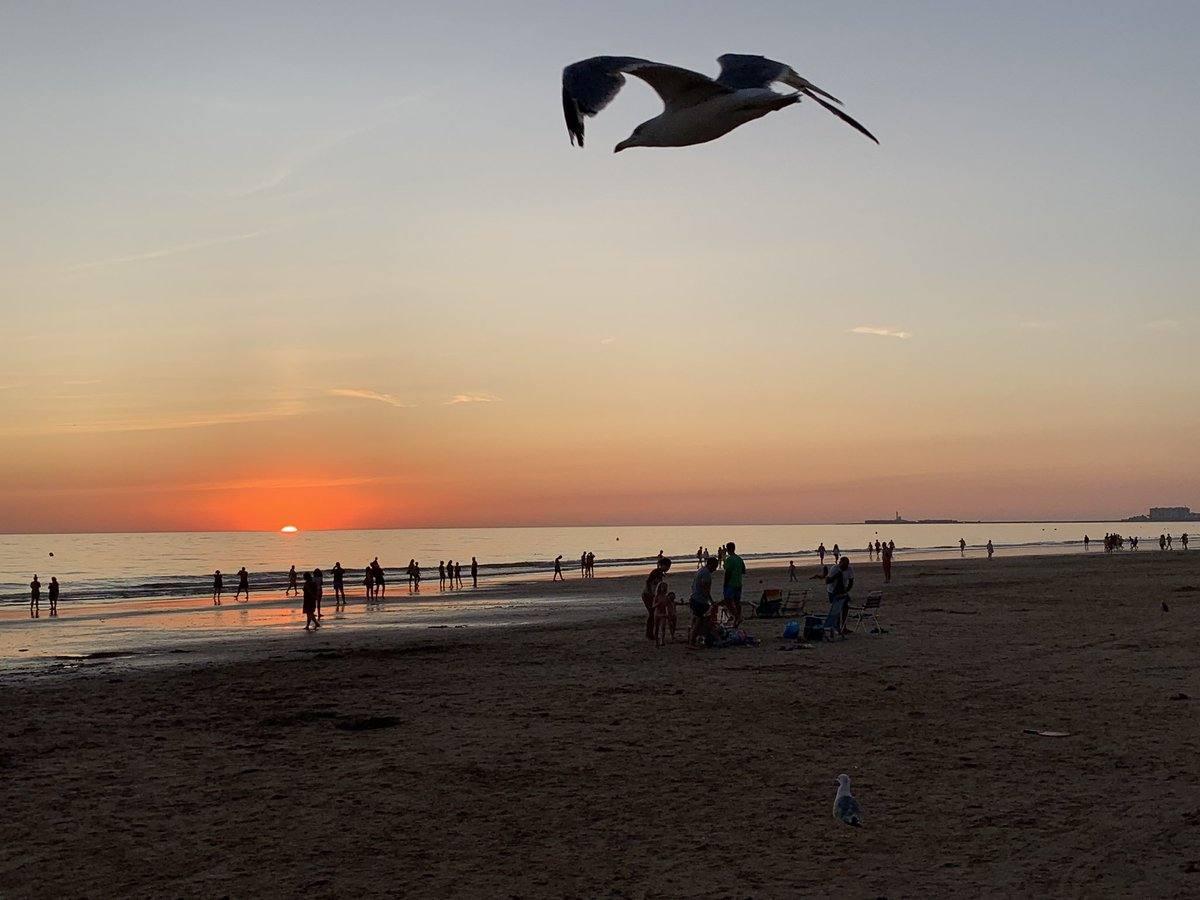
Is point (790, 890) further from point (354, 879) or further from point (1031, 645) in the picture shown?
point (1031, 645)

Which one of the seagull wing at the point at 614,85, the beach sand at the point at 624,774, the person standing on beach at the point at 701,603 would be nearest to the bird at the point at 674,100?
the seagull wing at the point at 614,85

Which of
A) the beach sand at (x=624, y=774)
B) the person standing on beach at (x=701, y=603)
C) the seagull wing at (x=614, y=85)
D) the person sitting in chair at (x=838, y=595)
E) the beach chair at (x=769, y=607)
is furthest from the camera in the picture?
the beach chair at (x=769, y=607)

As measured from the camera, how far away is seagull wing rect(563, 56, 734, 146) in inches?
223

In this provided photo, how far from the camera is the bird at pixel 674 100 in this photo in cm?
568

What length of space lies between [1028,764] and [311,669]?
39.6 ft

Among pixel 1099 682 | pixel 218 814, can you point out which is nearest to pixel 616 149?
pixel 218 814

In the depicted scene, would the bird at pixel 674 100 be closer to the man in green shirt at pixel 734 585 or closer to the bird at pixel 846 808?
the bird at pixel 846 808

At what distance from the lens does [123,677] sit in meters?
17.2

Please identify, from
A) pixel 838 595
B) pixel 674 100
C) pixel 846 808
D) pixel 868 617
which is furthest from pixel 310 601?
pixel 674 100

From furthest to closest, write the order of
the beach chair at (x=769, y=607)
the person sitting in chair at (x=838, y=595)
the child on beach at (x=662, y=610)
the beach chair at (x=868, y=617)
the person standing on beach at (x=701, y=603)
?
the beach chair at (x=769, y=607) → the beach chair at (x=868, y=617) → the child on beach at (x=662, y=610) → the person sitting in chair at (x=838, y=595) → the person standing on beach at (x=701, y=603)

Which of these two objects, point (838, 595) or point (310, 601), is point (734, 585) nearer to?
point (838, 595)

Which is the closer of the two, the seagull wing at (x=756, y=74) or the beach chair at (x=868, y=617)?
the seagull wing at (x=756, y=74)

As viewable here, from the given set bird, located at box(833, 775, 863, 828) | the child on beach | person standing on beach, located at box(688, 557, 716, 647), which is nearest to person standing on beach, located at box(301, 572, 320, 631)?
the child on beach

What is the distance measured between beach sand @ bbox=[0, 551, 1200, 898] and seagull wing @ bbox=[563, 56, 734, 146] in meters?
4.56
